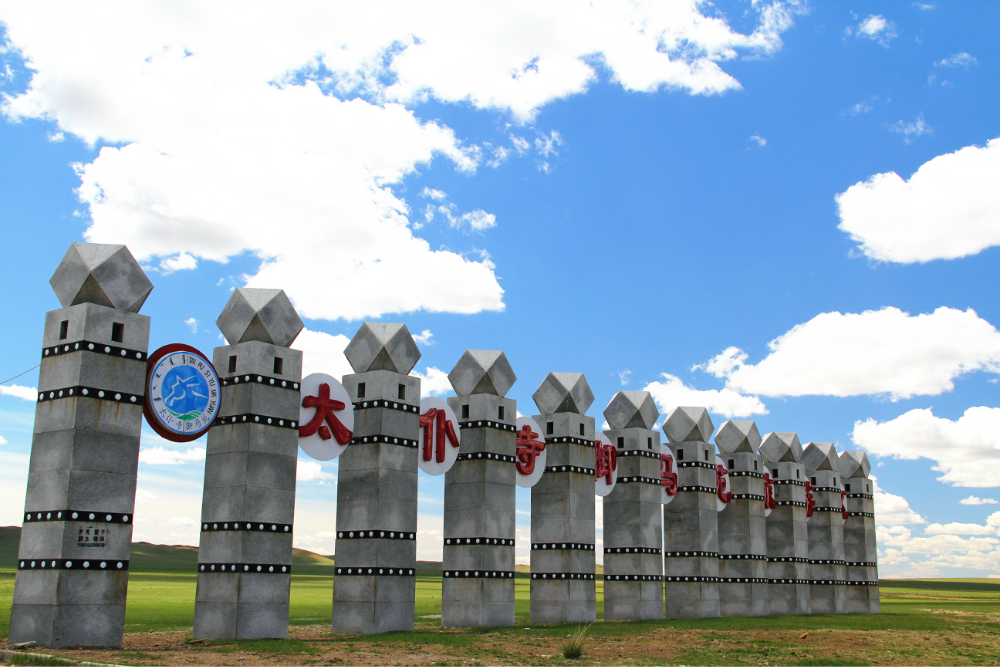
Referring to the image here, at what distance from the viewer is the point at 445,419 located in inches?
1048

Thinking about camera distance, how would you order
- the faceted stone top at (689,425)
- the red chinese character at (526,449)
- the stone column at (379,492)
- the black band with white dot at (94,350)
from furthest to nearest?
the faceted stone top at (689,425) < the red chinese character at (526,449) < the stone column at (379,492) < the black band with white dot at (94,350)

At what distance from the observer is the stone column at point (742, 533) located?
124 ft

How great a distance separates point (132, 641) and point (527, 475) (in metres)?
13.8

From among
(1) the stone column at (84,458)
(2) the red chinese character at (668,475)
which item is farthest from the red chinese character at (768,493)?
(1) the stone column at (84,458)

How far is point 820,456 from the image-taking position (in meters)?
45.4

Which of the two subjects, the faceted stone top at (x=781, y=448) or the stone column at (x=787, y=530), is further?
the faceted stone top at (x=781, y=448)

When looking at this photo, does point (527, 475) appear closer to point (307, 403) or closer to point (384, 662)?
point (307, 403)

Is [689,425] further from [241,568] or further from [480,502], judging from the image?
[241,568]

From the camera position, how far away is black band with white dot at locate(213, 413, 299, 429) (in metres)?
21.2

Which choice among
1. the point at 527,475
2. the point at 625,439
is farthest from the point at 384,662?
the point at 625,439

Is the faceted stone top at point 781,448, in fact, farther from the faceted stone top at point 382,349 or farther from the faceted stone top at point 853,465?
the faceted stone top at point 382,349

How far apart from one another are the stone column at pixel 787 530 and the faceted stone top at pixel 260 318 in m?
28.9

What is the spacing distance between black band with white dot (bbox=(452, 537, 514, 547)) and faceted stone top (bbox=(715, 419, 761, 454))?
16544 millimetres

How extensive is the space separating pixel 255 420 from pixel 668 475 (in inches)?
793
